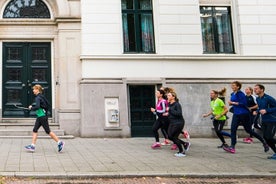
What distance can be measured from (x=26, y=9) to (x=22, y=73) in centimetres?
272

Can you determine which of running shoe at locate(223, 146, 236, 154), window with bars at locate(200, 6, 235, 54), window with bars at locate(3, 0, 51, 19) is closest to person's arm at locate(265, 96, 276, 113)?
running shoe at locate(223, 146, 236, 154)

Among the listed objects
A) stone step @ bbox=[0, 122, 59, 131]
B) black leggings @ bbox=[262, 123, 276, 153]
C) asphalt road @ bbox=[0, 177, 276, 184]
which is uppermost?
stone step @ bbox=[0, 122, 59, 131]

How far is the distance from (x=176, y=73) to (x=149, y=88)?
1.24 m

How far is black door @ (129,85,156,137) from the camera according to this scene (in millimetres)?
13477

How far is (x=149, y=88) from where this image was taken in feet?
45.2

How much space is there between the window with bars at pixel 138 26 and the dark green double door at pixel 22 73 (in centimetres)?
335

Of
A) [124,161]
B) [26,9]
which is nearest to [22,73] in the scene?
[26,9]

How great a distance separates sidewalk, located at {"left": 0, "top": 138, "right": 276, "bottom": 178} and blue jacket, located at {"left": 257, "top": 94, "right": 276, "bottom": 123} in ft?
3.51

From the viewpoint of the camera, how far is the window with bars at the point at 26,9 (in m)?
14.1

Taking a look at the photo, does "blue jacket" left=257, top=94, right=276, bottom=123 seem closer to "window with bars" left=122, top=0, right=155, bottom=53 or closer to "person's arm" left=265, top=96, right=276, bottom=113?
"person's arm" left=265, top=96, right=276, bottom=113

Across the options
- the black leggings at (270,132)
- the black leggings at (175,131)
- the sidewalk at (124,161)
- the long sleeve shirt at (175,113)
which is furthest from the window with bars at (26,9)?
the black leggings at (270,132)

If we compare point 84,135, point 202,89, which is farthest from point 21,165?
point 202,89

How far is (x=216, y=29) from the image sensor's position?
14.8 metres

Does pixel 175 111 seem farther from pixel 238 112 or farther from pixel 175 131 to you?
pixel 238 112
